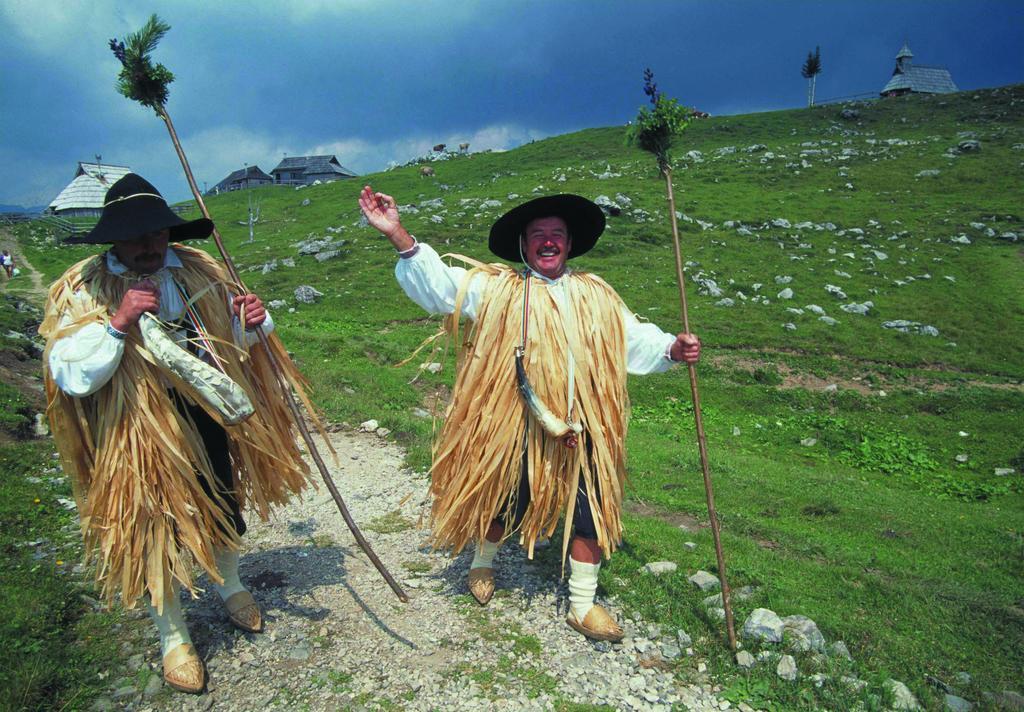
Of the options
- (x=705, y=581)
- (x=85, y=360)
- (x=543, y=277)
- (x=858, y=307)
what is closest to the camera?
(x=85, y=360)

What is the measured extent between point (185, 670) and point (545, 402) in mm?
2412

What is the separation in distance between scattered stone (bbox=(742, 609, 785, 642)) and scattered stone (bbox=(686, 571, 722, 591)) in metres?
0.58

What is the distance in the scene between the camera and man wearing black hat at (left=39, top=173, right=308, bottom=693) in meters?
3.04

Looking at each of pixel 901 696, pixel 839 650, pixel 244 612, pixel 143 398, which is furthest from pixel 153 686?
pixel 901 696

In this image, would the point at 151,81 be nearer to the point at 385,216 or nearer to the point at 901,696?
the point at 385,216

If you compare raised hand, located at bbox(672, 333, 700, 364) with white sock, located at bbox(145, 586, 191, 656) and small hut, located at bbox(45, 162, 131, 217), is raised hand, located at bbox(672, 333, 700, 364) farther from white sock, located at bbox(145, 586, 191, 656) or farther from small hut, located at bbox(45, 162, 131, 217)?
small hut, located at bbox(45, 162, 131, 217)

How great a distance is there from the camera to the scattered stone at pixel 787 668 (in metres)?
3.34

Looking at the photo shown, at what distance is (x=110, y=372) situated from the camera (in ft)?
9.79

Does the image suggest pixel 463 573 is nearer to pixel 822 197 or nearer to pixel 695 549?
pixel 695 549

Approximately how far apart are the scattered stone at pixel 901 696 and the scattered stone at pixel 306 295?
1545cm

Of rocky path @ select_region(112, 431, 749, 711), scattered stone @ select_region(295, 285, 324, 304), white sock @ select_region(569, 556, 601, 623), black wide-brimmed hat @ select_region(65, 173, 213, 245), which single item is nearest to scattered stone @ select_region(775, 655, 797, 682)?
rocky path @ select_region(112, 431, 749, 711)

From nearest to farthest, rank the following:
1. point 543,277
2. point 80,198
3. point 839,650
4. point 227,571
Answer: point 839,650 < point 227,571 < point 543,277 < point 80,198

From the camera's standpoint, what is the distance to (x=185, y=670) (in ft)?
10.5

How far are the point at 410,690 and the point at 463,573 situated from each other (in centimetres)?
127
